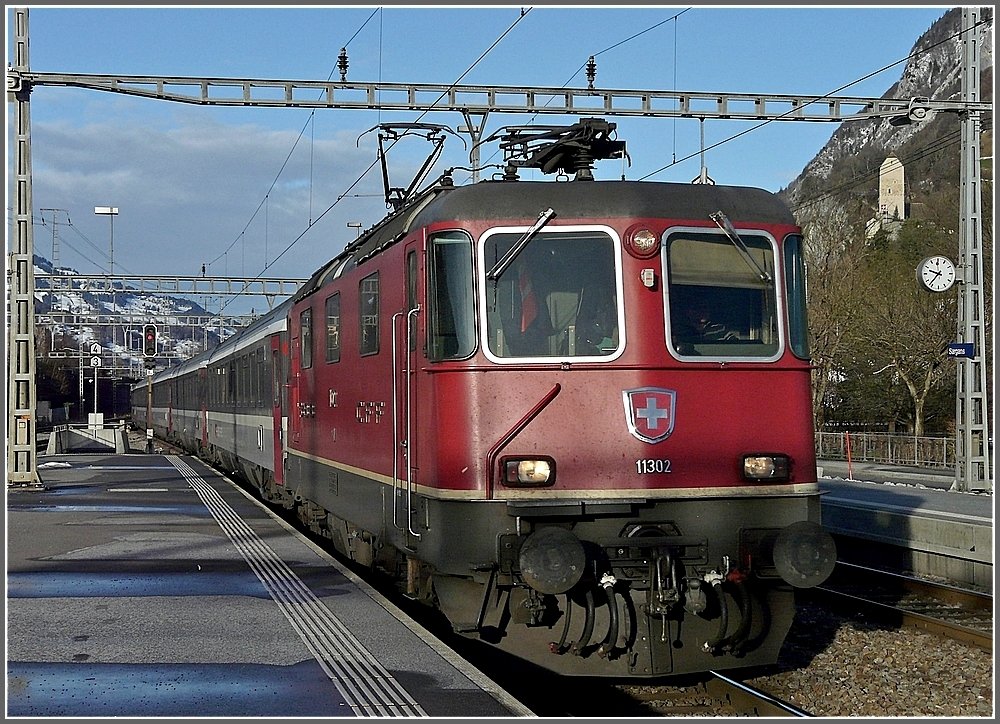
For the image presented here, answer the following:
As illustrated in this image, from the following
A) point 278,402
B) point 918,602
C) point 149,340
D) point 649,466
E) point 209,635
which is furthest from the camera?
point 149,340

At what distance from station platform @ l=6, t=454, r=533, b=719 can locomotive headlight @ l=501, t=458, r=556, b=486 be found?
4.20 ft

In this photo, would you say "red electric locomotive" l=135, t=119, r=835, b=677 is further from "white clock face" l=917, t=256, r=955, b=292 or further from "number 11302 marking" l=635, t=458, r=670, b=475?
"white clock face" l=917, t=256, r=955, b=292

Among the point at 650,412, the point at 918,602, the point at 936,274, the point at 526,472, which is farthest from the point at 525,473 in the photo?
the point at 936,274

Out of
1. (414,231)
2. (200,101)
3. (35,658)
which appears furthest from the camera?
(200,101)

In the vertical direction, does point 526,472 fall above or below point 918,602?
above

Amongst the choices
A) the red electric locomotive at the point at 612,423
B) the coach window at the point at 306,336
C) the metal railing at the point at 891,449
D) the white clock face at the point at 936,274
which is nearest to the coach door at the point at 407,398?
the red electric locomotive at the point at 612,423

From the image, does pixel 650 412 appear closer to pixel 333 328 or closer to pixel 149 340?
pixel 333 328

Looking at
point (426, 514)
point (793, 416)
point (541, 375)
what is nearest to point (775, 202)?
point (793, 416)

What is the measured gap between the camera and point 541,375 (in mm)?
8273

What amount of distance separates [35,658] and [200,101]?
16.6 metres

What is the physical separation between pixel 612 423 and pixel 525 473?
2.34 ft

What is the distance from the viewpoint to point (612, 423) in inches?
325

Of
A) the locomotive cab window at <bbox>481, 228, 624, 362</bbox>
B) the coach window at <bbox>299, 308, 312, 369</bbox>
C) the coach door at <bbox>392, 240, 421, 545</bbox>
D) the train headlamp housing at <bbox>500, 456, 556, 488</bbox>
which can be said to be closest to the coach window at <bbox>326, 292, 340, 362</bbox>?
the coach window at <bbox>299, 308, 312, 369</bbox>

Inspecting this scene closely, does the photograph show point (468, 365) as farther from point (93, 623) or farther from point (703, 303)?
point (93, 623)
